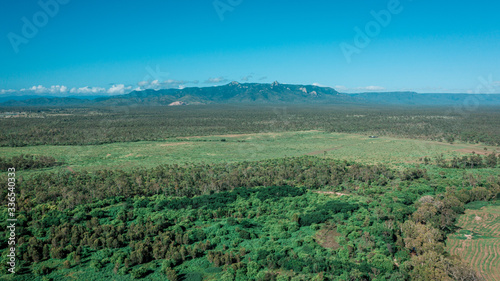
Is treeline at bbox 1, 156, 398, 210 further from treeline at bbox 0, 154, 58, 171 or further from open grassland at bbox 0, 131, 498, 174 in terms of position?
treeline at bbox 0, 154, 58, 171

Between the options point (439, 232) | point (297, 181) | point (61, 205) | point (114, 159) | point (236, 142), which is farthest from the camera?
point (236, 142)

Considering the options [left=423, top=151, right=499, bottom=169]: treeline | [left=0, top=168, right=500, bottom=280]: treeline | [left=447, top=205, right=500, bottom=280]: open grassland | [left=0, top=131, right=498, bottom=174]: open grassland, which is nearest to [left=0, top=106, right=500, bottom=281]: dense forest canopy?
[left=0, top=168, right=500, bottom=280]: treeline

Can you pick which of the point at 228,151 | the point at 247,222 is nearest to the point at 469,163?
the point at 247,222

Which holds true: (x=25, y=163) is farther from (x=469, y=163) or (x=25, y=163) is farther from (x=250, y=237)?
(x=469, y=163)

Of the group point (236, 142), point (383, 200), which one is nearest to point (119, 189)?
point (383, 200)

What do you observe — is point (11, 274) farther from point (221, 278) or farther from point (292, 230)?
point (292, 230)

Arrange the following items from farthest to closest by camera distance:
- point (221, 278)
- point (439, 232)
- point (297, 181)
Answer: point (297, 181) < point (439, 232) < point (221, 278)
